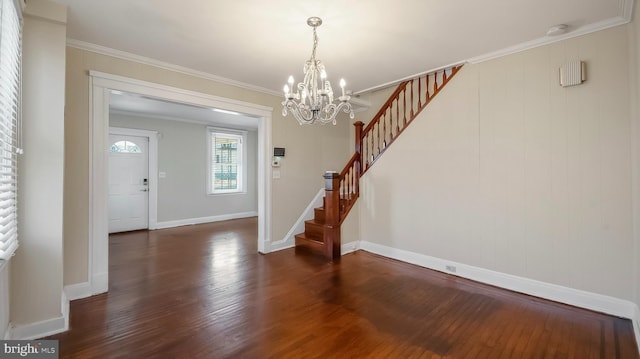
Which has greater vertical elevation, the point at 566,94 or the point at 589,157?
the point at 566,94

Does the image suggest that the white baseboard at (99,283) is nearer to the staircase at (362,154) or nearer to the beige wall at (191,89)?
the beige wall at (191,89)

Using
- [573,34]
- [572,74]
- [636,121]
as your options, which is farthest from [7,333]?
[573,34]

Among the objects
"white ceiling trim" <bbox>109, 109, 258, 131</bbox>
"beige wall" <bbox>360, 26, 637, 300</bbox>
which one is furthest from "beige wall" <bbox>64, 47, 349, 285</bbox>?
"white ceiling trim" <bbox>109, 109, 258, 131</bbox>

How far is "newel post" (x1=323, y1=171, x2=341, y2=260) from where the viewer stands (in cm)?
409

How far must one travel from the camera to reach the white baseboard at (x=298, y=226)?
451 centimetres

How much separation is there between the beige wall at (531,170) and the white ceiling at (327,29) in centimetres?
38

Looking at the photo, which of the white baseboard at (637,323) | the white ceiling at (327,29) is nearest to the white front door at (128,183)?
the white ceiling at (327,29)

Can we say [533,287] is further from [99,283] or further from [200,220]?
[200,220]

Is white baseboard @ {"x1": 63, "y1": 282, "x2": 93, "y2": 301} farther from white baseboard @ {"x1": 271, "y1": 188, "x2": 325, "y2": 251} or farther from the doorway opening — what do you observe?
white baseboard @ {"x1": 271, "y1": 188, "x2": 325, "y2": 251}

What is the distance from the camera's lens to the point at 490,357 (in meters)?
1.91

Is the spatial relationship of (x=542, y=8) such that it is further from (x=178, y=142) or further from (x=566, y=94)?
(x=178, y=142)

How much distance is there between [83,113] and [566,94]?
191 inches

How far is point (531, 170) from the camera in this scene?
292 cm

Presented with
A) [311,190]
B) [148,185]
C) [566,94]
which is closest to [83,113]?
[311,190]
